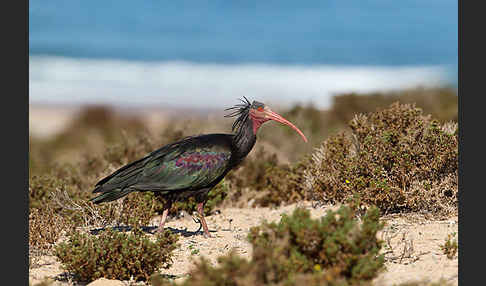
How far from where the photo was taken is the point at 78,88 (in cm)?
9956

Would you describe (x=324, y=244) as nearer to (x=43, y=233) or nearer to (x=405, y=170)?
(x=405, y=170)

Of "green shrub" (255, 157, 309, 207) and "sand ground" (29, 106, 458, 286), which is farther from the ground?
"green shrub" (255, 157, 309, 207)

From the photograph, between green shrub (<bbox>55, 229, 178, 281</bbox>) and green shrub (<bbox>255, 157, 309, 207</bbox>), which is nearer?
green shrub (<bbox>55, 229, 178, 281</bbox>)

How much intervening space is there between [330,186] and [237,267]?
5235 millimetres

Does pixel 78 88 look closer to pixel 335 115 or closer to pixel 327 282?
pixel 335 115

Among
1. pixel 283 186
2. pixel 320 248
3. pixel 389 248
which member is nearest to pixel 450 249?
pixel 389 248

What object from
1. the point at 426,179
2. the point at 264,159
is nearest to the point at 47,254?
the point at 426,179

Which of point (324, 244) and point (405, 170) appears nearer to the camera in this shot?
point (324, 244)

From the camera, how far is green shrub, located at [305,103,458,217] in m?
9.11

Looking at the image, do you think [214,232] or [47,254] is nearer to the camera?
[47,254]

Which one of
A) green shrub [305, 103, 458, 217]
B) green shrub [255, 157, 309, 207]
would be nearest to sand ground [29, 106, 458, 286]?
green shrub [305, 103, 458, 217]

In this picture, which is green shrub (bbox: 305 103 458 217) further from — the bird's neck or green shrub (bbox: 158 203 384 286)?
green shrub (bbox: 158 203 384 286)

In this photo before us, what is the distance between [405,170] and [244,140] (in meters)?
2.49

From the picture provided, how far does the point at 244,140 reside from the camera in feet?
30.3
